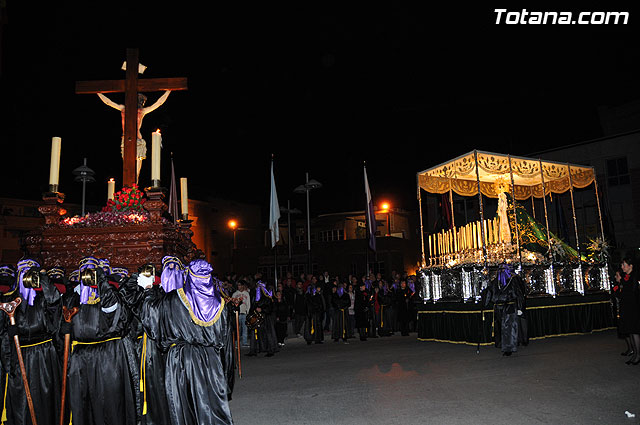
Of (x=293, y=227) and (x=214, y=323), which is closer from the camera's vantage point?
(x=214, y=323)

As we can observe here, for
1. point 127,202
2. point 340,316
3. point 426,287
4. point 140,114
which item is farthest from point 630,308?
point 140,114

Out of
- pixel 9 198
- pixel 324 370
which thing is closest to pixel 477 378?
pixel 324 370

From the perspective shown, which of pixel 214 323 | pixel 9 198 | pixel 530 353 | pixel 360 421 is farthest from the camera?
pixel 9 198

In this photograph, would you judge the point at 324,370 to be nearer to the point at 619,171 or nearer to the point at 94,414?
the point at 94,414

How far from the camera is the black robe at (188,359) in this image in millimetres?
4926

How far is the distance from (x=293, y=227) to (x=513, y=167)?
29.9 meters

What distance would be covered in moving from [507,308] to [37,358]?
30.8 feet

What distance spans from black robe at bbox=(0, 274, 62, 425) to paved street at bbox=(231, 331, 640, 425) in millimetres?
2223

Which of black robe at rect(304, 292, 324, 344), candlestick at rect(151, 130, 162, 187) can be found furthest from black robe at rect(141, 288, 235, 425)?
black robe at rect(304, 292, 324, 344)

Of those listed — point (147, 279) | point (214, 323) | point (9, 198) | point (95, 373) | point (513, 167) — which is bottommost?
point (95, 373)

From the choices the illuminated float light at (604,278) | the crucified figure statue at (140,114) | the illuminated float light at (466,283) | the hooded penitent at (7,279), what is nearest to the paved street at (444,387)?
the illuminated float light at (466,283)

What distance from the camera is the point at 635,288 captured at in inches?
365

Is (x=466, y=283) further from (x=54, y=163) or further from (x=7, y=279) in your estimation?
(x=7, y=279)

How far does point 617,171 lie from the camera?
85.5 feet
